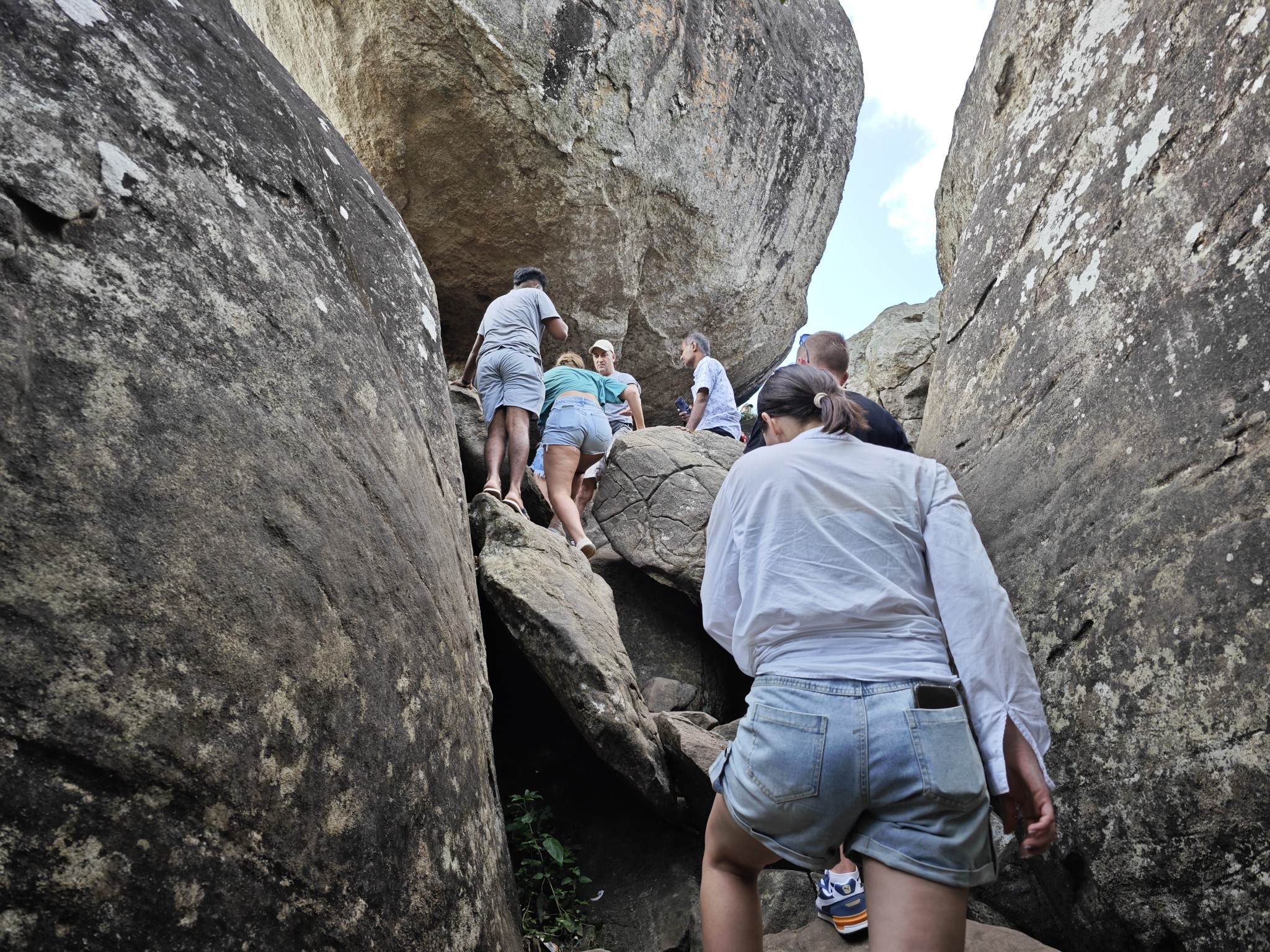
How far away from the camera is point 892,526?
168 cm

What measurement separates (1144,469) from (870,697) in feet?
4.29

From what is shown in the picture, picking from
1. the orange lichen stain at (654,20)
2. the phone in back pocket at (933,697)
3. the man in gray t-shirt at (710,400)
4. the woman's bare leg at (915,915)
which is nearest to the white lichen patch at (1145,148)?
the phone in back pocket at (933,697)

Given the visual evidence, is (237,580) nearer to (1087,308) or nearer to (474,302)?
(1087,308)

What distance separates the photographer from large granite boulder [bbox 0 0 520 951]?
1.30 meters

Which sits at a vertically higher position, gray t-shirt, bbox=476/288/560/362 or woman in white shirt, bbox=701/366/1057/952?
gray t-shirt, bbox=476/288/560/362

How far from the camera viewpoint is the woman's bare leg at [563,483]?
4.48 m

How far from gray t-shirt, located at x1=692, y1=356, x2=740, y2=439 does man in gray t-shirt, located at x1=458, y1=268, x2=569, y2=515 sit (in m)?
1.55

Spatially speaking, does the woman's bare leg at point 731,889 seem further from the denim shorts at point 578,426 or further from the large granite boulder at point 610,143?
the large granite boulder at point 610,143

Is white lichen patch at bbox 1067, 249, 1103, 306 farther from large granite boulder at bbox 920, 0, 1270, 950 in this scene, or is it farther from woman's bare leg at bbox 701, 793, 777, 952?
woman's bare leg at bbox 701, 793, 777, 952

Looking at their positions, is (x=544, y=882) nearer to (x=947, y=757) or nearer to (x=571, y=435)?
(x=947, y=757)

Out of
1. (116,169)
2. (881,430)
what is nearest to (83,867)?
(116,169)

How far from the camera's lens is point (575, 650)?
9.61ft

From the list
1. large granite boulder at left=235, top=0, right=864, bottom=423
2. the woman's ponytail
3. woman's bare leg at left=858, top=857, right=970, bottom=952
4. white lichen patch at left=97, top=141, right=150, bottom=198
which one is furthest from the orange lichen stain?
woman's bare leg at left=858, top=857, right=970, bottom=952

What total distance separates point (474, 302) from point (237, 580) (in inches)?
226
